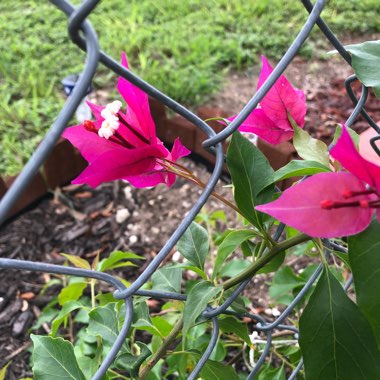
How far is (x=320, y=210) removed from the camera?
355mm

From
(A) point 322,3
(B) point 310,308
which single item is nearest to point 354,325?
(B) point 310,308

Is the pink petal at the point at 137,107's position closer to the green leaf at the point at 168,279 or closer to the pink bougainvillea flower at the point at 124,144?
the pink bougainvillea flower at the point at 124,144

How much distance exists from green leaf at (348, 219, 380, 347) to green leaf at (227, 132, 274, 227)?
11 centimetres

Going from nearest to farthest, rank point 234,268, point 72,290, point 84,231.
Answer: point 72,290 < point 234,268 < point 84,231

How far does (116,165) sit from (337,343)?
0.25 m

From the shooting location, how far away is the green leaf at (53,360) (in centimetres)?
53

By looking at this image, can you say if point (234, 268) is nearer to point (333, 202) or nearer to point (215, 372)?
point (215, 372)

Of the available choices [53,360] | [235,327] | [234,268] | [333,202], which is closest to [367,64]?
[333,202]

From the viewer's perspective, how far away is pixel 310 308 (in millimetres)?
445

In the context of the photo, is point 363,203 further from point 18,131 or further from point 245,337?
point 18,131

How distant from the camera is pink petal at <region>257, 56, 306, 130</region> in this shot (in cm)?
50

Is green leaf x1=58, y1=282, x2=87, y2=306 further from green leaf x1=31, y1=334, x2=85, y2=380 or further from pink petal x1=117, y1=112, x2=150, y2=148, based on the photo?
pink petal x1=117, y1=112, x2=150, y2=148

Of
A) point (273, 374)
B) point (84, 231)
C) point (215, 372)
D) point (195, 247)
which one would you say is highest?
point (195, 247)

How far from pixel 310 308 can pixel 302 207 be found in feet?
0.44
